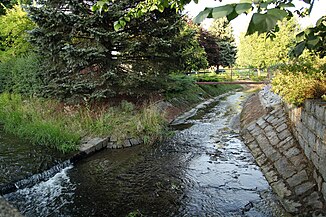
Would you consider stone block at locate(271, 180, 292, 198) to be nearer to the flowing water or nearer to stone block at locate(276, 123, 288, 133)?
the flowing water

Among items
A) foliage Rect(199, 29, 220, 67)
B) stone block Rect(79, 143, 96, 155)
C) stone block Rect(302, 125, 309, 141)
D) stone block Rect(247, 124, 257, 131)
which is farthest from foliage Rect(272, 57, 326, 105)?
foliage Rect(199, 29, 220, 67)

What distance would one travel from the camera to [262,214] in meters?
3.85

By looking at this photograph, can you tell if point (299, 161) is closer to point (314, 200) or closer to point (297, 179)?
point (297, 179)

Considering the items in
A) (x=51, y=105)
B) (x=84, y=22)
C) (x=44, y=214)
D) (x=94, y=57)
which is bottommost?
(x=44, y=214)

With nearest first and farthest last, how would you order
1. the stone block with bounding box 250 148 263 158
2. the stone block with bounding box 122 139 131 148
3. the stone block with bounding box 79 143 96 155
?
the stone block with bounding box 250 148 263 158, the stone block with bounding box 79 143 96 155, the stone block with bounding box 122 139 131 148

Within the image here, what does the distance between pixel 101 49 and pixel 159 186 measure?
4.77 metres

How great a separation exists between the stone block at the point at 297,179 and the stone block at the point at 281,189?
11 cm

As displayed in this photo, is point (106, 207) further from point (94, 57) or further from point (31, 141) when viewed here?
point (94, 57)

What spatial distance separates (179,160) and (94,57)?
4139 millimetres

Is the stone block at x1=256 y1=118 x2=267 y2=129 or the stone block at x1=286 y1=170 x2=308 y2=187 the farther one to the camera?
the stone block at x1=256 y1=118 x2=267 y2=129

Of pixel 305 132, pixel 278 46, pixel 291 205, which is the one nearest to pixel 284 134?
pixel 305 132

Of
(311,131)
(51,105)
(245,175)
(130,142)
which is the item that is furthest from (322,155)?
(51,105)

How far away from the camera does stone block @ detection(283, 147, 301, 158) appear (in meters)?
4.72

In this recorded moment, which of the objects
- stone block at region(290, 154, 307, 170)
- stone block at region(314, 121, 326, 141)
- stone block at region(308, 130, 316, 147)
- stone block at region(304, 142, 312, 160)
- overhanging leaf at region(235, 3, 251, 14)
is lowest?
stone block at region(290, 154, 307, 170)
